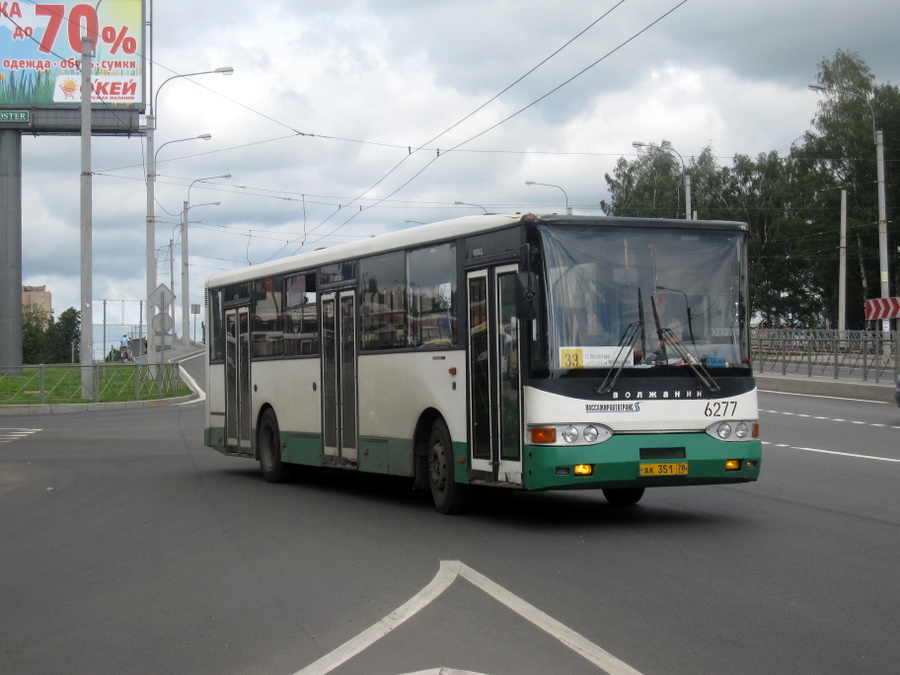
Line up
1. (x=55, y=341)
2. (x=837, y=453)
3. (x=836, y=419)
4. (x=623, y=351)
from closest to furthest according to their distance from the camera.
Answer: (x=623, y=351), (x=837, y=453), (x=836, y=419), (x=55, y=341)

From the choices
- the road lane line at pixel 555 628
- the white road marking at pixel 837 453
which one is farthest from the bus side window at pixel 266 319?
the road lane line at pixel 555 628

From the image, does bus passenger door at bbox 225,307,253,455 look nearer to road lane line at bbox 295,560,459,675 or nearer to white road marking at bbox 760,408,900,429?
road lane line at bbox 295,560,459,675

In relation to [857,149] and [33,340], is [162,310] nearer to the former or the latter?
[857,149]

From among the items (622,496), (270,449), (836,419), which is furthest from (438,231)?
(836,419)

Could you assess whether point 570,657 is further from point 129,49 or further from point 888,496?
point 129,49

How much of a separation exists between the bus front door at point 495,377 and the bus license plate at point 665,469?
1094 mm

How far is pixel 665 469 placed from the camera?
10641 mm

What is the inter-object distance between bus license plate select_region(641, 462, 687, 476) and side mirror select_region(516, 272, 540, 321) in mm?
1647

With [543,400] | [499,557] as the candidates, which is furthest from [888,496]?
[499,557]

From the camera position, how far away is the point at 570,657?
6.15 metres

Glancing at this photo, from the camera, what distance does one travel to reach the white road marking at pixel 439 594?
606 cm

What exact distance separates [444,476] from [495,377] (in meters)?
1.49

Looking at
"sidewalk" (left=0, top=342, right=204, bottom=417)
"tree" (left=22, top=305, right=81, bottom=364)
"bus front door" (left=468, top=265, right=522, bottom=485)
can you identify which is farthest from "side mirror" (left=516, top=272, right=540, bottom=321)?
"tree" (left=22, top=305, right=81, bottom=364)

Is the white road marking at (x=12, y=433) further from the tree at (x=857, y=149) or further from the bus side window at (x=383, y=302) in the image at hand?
the tree at (x=857, y=149)
